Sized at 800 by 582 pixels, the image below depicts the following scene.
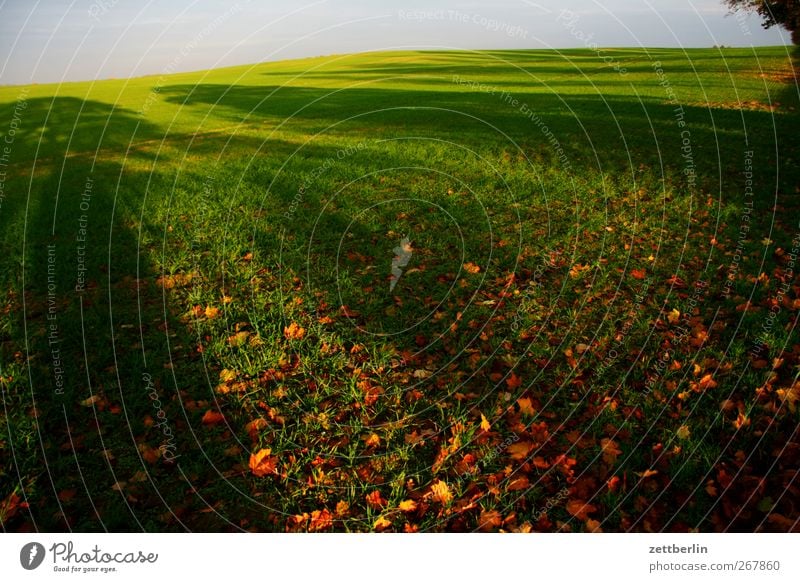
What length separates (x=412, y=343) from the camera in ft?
14.3

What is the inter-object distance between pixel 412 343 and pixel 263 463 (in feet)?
5.43

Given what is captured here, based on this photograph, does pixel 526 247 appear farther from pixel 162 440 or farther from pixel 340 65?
pixel 340 65

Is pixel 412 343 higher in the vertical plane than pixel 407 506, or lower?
higher

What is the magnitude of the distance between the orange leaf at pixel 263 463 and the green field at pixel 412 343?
2cm

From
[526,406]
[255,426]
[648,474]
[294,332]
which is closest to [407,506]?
[526,406]

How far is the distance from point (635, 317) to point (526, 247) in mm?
1735

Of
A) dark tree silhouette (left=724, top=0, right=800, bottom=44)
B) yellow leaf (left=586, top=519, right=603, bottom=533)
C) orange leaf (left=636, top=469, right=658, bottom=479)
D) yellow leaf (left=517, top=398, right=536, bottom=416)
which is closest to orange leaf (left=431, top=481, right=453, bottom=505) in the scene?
yellow leaf (left=586, top=519, right=603, bottom=533)

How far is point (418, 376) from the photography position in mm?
3945

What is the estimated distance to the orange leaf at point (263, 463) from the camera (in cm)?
316

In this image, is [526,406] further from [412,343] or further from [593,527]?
[412,343]

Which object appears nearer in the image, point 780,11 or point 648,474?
point 648,474

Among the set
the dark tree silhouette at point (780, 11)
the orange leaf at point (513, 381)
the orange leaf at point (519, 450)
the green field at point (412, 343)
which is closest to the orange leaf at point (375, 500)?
the green field at point (412, 343)

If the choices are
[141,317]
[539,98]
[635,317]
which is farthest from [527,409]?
[539,98]

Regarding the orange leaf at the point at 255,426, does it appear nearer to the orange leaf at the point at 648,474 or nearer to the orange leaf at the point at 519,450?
the orange leaf at the point at 519,450
